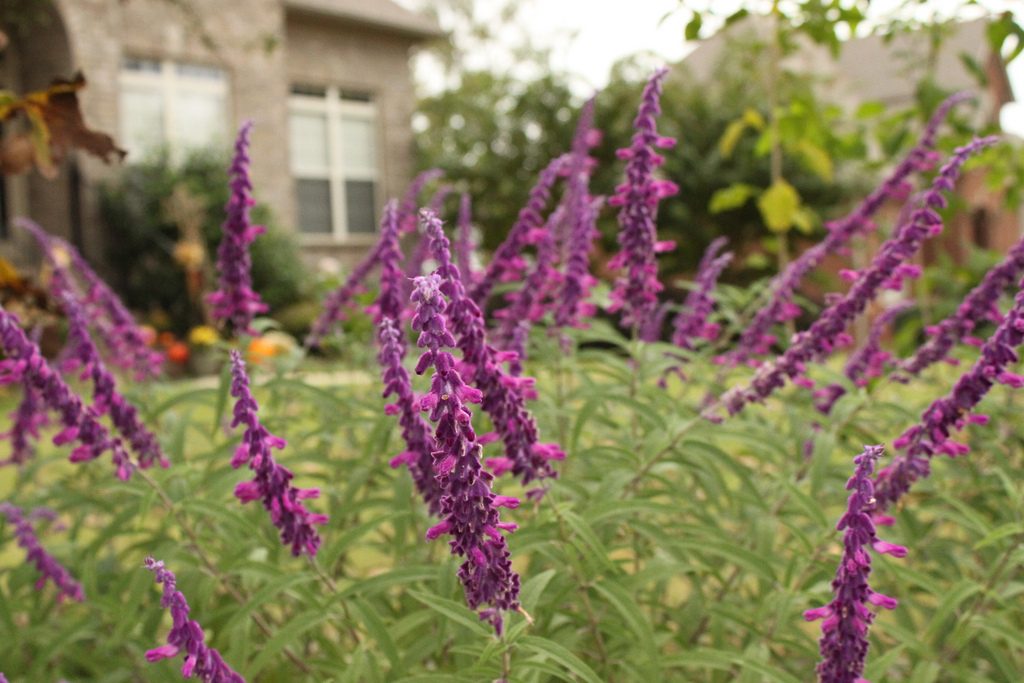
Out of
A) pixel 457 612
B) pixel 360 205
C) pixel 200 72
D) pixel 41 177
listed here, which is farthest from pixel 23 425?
pixel 360 205

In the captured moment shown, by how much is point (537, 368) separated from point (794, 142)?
6.30 feet

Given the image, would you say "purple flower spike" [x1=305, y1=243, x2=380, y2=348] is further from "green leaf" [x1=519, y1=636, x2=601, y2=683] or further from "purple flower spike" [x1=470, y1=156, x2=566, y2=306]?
"green leaf" [x1=519, y1=636, x2=601, y2=683]

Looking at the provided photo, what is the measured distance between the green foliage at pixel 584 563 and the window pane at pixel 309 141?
1527 cm

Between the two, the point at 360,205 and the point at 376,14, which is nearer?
the point at 376,14

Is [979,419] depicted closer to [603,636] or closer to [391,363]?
[603,636]

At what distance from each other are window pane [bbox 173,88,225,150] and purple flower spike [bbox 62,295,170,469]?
14.6m

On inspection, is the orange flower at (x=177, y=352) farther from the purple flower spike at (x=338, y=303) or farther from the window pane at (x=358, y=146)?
the purple flower spike at (x=338, y=303)

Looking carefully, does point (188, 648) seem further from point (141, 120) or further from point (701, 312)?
point (141, 120)

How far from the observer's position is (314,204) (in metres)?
17.8

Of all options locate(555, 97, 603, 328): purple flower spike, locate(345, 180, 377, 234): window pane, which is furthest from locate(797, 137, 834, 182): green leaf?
locate(345, 180, 377, 234): window pane

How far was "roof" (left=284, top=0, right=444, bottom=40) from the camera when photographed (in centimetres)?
1650

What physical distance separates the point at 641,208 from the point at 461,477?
104cm

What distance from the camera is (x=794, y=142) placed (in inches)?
162

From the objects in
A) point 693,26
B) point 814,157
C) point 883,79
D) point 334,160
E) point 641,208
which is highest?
point 883,79
